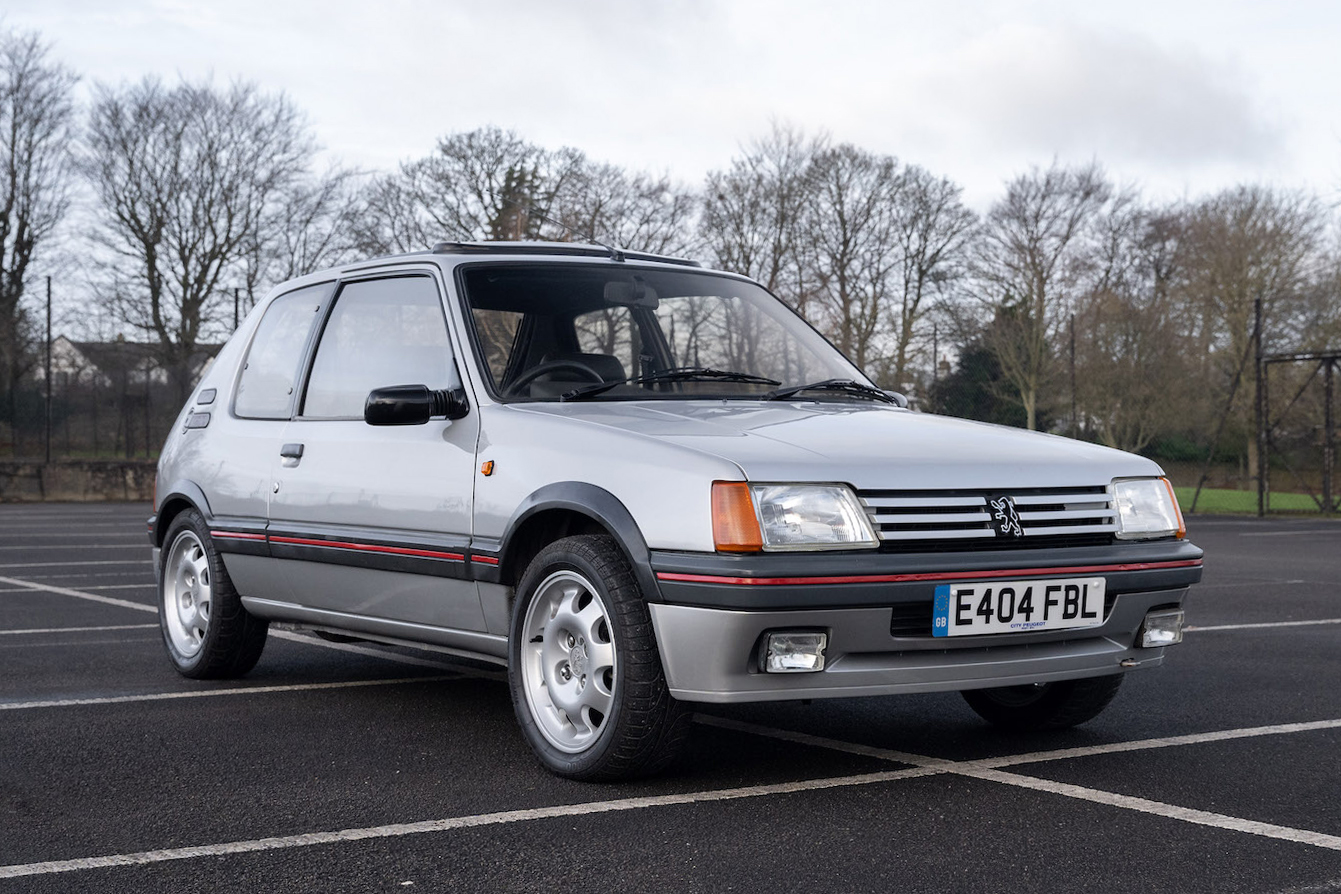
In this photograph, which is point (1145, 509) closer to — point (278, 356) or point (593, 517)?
point (593, 517)

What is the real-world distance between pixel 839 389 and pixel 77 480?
86.8ft

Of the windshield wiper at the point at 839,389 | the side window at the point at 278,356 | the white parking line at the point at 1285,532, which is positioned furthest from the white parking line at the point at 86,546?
the white parking line at the point at 1285,532

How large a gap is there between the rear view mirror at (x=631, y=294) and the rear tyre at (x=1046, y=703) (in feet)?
6.28

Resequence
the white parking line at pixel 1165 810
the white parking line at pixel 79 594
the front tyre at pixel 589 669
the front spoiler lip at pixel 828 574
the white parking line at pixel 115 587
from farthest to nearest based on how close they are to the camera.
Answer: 1. the white parking line at pixel 115 587
2. the white parking line at pixel 79 594
3. the front tyre at pixel 589 669
4. the front spoiler lip at pixel 828 574
5. the white parking line at pixel 1165 810

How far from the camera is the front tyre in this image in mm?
3941

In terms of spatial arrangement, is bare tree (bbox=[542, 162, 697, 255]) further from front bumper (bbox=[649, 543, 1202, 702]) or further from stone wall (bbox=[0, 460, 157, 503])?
front bumper (bbox=[649, 543, 1202, 702])

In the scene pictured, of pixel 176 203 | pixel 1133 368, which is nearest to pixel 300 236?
pixel 176 203

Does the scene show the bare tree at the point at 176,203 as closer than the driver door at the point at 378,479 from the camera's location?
No

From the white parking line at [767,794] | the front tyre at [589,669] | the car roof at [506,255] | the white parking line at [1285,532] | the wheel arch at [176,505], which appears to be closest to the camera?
the white parking line at [767,794]

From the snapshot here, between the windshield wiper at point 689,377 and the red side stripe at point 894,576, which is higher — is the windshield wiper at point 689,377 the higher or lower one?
the higher one

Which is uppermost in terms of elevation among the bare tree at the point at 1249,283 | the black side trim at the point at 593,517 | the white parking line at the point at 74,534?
the bare tree at the point at 1249,283

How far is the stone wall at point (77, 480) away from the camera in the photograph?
91.0 ft

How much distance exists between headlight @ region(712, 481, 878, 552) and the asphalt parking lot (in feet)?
2.43

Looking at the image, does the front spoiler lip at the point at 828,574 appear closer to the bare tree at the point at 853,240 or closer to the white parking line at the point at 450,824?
the white parking line at the point at 450,824
